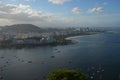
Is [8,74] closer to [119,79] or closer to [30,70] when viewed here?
[30,70]

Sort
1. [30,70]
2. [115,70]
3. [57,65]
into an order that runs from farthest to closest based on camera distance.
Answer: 1. [57,65]
2. [30,70]
3. [115,70]

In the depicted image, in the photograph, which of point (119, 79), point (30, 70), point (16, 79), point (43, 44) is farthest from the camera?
point (43, 44)

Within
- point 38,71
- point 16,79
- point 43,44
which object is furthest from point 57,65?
point 43,44

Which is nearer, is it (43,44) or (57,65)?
(57,65)

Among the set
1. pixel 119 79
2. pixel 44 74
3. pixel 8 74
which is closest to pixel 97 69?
pixel 119 79

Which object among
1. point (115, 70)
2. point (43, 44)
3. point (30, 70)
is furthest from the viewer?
point (43, 44)

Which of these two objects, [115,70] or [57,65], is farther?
[57,65]

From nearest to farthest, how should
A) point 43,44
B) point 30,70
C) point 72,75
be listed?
point 72,75
point 30,70
point 43,44

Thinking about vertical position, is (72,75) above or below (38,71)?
above

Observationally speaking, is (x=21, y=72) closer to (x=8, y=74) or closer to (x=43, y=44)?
(x=8, y=74)
